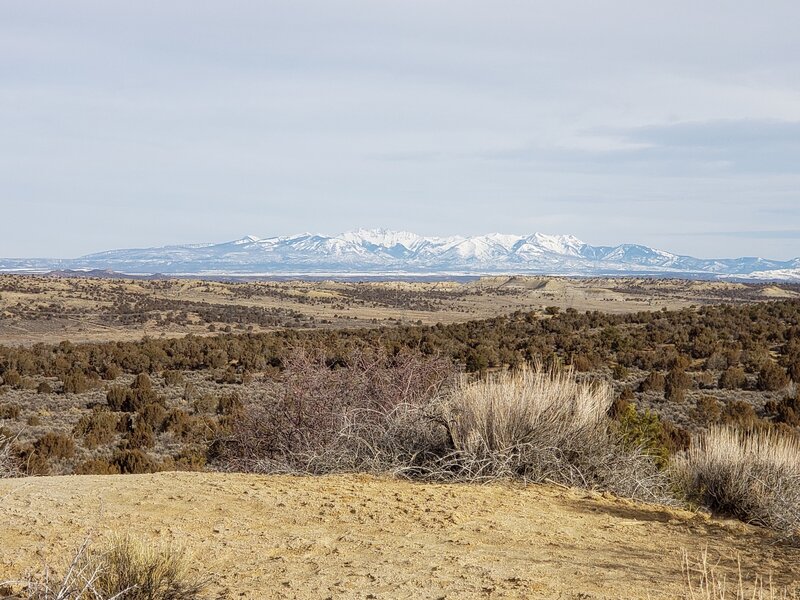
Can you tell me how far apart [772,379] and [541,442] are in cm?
1628

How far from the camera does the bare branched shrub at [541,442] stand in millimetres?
8344

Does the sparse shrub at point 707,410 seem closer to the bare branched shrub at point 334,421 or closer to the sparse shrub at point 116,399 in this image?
the bare branched shrub at point 334,421

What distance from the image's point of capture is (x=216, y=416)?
2023 centimetres

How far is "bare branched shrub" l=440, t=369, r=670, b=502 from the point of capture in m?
8.34

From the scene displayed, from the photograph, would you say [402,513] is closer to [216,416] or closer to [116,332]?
[216,416]

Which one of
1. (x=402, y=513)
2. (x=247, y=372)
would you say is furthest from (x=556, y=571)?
(x=247, y=372)

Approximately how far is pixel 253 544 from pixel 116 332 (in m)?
49.6

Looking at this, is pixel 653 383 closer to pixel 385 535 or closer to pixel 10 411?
pixel 385 535

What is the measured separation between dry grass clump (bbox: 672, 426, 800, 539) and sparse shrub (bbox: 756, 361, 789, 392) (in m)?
14.1

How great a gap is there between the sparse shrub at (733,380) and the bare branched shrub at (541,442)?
14.9 m

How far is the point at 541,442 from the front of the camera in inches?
339

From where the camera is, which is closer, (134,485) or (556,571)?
(556,571)

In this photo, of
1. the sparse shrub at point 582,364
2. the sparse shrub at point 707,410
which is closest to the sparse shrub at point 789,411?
the sparse shrub at point 707,410

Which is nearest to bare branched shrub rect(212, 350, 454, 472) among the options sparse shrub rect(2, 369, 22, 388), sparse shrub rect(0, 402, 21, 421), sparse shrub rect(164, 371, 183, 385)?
sparse shrub rect(0, 402, 21, 421)
